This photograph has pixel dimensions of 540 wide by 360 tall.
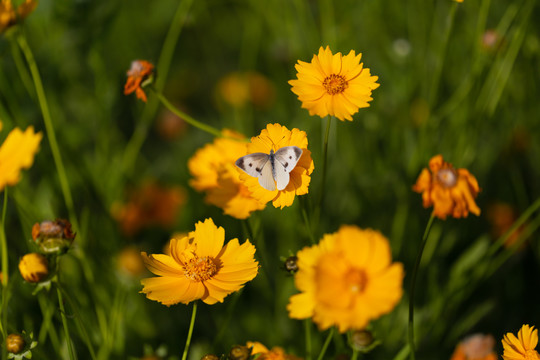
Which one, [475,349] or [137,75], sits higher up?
[137,75]

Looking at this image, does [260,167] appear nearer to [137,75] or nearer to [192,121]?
[192,121]

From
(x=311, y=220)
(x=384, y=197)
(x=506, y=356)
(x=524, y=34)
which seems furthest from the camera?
(x=384, y=197)

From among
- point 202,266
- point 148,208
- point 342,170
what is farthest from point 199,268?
point 342,170

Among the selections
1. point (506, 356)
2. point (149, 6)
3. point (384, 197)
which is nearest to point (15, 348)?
point (506, 356)

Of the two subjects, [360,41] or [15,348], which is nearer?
[15,348]

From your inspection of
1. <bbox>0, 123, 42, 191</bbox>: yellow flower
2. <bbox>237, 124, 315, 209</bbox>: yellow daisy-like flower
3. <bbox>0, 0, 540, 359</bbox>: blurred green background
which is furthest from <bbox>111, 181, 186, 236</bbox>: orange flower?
<bbox>237, 124, 315, 209</bbox>: yellow daisy-like flower

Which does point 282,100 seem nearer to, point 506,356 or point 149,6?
point 149,6
